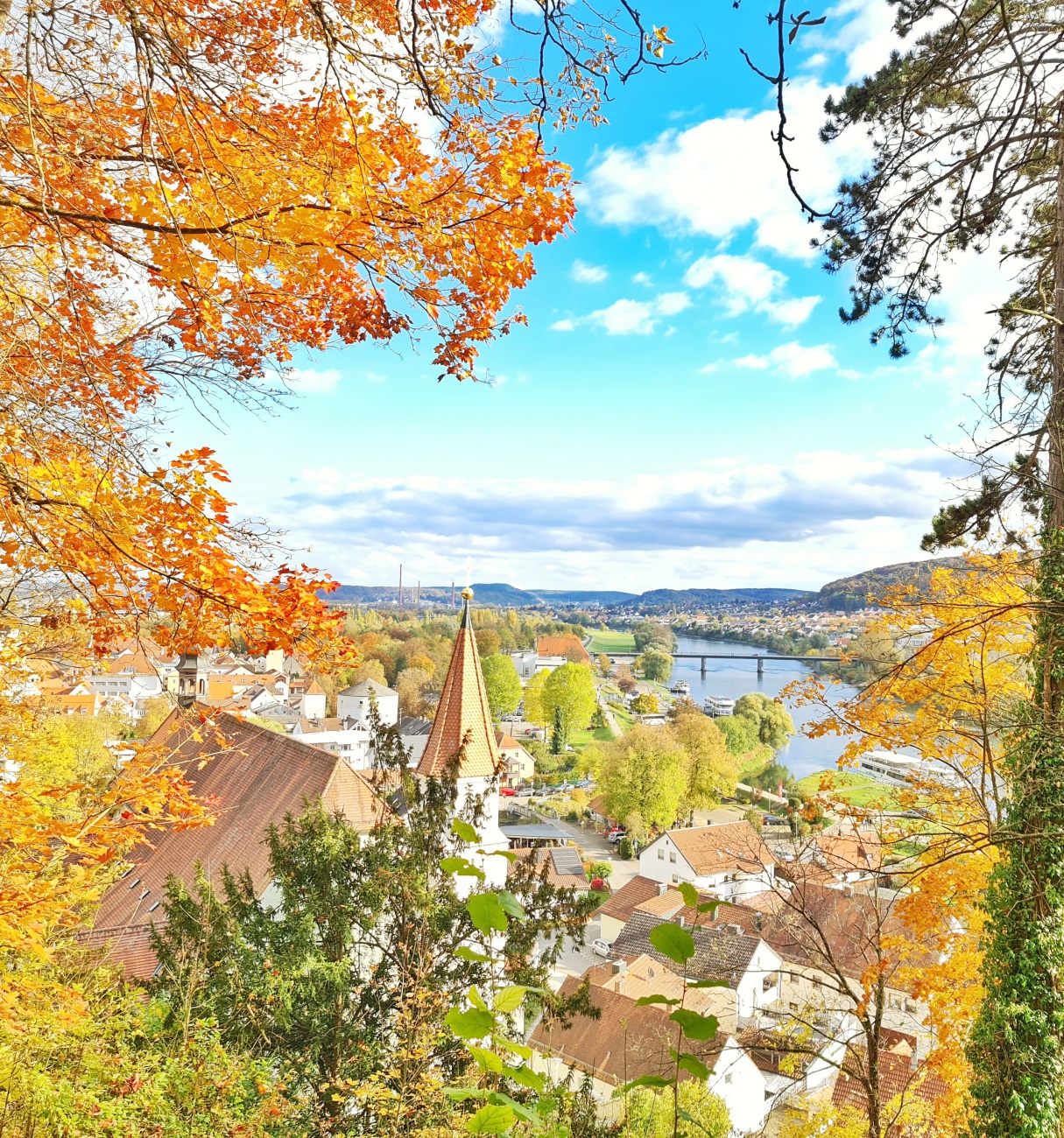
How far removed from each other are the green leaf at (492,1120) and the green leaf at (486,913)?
1.02ft

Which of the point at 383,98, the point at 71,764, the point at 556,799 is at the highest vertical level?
the point at 383,98

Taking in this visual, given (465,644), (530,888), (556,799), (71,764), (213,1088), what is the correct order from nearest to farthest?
(213,1088)
(530,888)
(465,644)
(71,764)
(556,799)

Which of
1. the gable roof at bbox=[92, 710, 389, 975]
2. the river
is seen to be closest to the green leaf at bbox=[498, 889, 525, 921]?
the gable roof at bbox=[92, 710, 389, 975]

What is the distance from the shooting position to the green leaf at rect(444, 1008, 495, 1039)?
1134 millimetres

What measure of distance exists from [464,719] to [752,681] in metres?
78.8

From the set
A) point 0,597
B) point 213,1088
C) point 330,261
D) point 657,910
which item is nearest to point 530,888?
point 213,1088

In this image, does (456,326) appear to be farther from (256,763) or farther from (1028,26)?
(256,763)

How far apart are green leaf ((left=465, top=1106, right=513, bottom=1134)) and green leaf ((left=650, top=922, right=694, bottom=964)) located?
0.38 m

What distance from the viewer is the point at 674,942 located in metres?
1.23

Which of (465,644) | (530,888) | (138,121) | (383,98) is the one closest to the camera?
(383,98)

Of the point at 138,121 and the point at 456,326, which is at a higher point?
the point at 138,121

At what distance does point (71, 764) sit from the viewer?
70.2ft

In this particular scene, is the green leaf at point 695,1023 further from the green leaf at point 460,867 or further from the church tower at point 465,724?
the church tower at point 465,724

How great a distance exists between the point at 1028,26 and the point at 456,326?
5212mm
